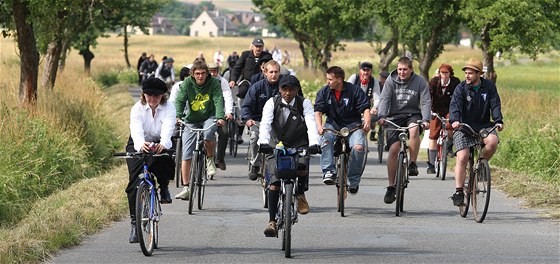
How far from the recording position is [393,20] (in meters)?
43.7

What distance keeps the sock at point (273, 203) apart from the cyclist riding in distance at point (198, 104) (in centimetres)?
401

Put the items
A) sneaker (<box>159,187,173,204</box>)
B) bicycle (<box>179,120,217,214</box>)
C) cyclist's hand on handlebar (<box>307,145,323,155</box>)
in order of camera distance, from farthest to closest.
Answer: bicycle (<box>179,120,217,214</box>)
sneaker (<box>159,187,173,204</box>)
cyclist's hand on handlebar (<box>307,145,323,155</box>)

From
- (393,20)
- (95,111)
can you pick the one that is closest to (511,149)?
(95,111)

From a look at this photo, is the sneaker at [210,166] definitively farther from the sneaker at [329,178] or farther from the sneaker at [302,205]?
the sneaker at [302,205]

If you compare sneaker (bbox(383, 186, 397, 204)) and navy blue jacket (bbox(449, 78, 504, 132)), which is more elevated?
navy blue jacket (bbox(449, 78, 504, 132))

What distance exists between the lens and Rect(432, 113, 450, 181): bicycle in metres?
18.8

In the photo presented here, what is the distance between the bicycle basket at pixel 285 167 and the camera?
11.3 metres

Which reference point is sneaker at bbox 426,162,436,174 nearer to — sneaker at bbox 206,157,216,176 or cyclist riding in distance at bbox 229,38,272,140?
cyclist riding in distance at bbox 229,38,272,140

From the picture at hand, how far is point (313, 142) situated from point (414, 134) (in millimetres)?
3716

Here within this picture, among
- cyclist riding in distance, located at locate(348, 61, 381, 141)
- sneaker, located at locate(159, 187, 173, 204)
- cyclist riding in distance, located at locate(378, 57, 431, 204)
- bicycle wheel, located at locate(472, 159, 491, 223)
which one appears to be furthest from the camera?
cyclist riding in distance, located at locate(348, 61, 381, 141)

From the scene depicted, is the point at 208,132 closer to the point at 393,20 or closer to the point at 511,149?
the point at 511,149

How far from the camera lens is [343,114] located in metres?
14.5

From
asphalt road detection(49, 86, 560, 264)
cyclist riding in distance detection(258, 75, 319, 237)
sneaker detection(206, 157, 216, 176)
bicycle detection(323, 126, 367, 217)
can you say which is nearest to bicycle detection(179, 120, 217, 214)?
asphalt road detection(49, 86, 560, 264)

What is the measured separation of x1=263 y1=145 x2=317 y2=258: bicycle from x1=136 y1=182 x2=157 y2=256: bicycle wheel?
1.11 meters
